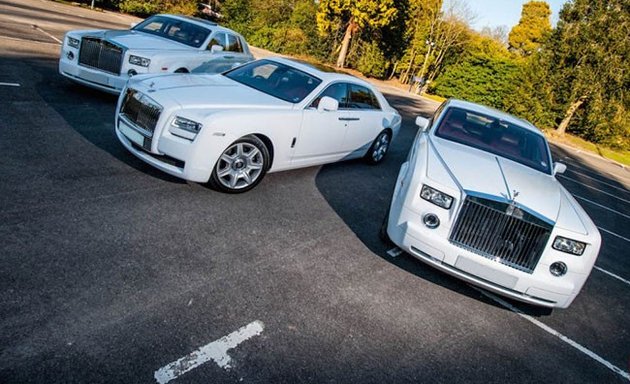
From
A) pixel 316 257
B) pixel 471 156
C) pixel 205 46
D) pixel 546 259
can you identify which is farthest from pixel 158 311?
pixel 205 46

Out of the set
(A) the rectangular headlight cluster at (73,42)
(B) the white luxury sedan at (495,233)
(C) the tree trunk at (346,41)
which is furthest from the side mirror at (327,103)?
(C) the tree trunk at (346,41)

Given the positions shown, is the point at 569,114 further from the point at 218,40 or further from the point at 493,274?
the point at 493,274

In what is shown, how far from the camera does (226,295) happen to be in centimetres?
340

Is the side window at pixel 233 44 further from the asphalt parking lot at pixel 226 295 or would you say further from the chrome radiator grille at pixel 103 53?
the asphalt parking lot at pixel 226 295

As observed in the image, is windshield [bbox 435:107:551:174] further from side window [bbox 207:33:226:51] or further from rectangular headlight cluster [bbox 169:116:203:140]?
side window [bbox 207:33:226:51]

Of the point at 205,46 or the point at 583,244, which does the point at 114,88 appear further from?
the point at 583,244

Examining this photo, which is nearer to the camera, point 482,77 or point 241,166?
point 241,166

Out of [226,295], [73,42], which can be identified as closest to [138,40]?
[73,42]

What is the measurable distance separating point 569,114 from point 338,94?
85.6 feet

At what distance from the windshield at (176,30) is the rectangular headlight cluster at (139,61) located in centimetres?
175

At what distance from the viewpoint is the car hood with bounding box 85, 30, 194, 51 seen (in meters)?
7.36

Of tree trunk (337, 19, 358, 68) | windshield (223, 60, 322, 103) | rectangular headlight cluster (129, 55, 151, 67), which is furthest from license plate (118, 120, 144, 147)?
tree trunk (337, 19, 358, 68)

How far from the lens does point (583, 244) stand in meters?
3.96

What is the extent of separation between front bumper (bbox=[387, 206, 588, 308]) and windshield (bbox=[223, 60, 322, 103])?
276cm
